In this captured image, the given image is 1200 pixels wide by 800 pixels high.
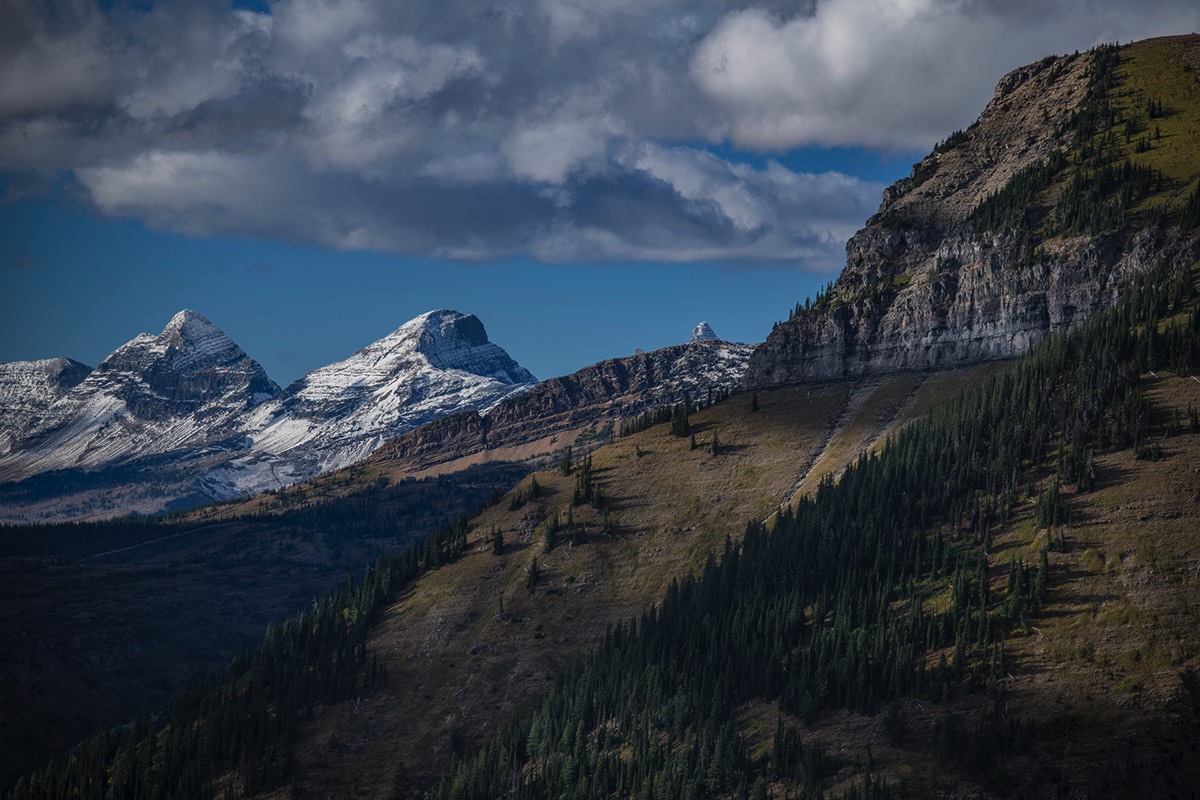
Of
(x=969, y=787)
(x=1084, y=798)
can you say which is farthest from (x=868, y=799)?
(x=1084, y=798)

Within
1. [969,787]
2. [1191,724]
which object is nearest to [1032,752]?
[969,787]

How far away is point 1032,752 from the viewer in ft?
643

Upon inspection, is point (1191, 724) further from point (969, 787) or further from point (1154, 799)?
point (969, 787)

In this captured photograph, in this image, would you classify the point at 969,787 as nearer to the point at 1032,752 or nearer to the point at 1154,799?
the point at 1032,752

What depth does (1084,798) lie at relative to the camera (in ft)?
604

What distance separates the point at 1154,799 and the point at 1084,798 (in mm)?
9481

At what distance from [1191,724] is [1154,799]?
16.6 m

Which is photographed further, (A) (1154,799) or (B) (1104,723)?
(B) (1104,723)

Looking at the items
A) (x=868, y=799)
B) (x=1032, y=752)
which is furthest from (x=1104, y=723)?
(x=868, y=799)

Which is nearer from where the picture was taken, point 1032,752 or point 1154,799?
point 1154,799

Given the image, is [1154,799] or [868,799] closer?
[1154,799]

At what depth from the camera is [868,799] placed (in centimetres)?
19625

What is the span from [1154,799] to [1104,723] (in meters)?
16.6

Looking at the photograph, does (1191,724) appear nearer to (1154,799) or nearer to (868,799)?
(1154,799)
